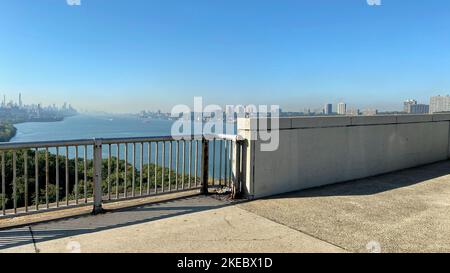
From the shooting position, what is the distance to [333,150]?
275 inches

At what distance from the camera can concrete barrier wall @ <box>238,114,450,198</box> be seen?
5.94 meters

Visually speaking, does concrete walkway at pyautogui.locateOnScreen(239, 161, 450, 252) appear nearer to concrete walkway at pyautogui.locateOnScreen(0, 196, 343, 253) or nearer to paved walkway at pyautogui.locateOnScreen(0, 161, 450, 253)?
paved walkway at pyautogui.locateOnScreen(0, 161, 450, 253)

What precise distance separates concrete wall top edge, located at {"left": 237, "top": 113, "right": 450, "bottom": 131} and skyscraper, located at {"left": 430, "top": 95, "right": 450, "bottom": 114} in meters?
3.76

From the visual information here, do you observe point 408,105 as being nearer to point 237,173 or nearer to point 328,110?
point 328,110

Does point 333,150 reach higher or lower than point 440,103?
lower

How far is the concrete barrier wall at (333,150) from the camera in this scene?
19.5ft

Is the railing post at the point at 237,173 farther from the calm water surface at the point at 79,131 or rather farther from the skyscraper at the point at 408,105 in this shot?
the skyscraper at the point at 408,105

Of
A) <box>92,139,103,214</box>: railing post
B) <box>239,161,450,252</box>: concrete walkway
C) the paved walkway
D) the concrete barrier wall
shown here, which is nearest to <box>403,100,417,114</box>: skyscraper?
the concrete barrier wall

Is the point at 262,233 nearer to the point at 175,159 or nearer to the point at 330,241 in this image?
the point at 330,241

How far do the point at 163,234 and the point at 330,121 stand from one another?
4.24m

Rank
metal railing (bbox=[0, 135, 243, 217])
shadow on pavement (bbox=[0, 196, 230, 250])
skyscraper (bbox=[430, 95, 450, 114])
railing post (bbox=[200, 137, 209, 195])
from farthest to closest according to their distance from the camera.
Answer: skyscraper (bbox=[430, 95, 450, 114]), railing post (bbox=[200, 137, 209, 195]), metal railing (bbox=[0, 135, 243, 217]), shadow on pavement (bbox=[0, 196, 230, 250])

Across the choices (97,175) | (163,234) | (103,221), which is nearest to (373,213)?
(163,234)
